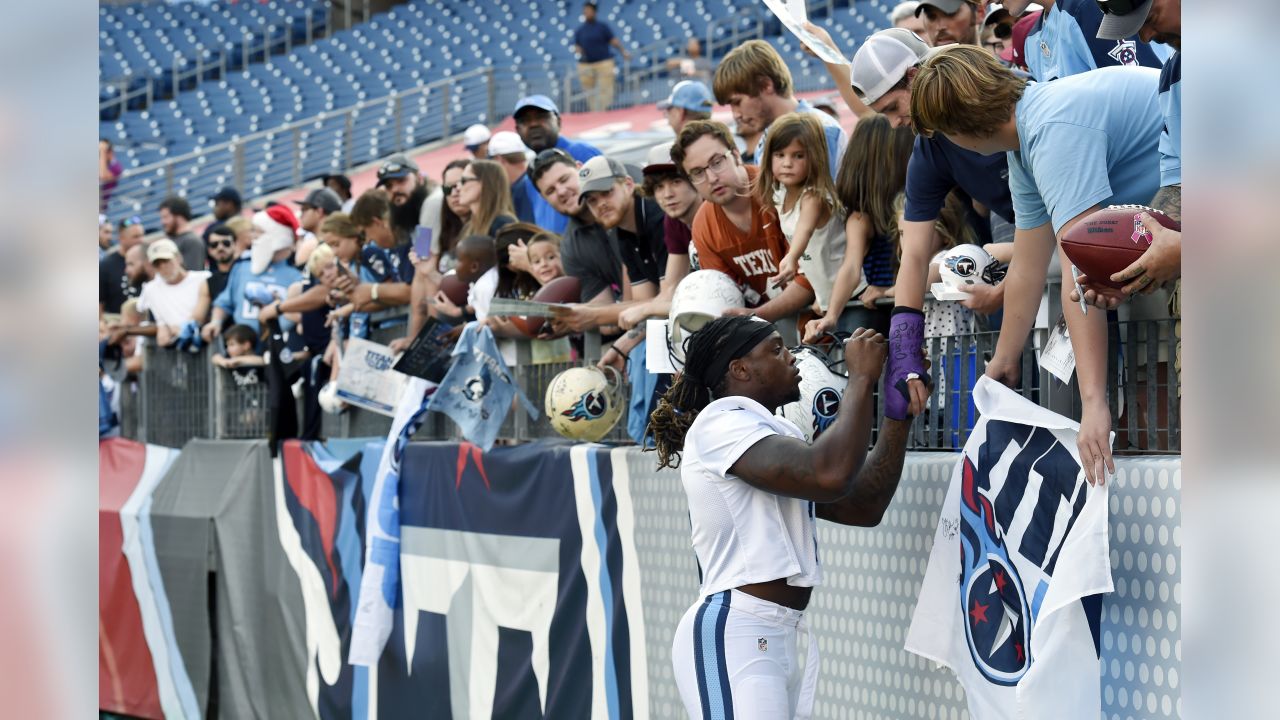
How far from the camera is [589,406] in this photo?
659 centimetres

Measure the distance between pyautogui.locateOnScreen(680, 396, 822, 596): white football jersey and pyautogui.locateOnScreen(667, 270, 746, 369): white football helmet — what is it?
A: 4.61 ft

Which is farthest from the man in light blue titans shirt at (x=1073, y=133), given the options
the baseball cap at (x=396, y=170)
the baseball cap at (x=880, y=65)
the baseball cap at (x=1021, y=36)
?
the baseball cap at (x=396, y=170)

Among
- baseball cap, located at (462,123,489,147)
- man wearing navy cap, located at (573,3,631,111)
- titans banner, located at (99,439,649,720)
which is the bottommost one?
titans banner, located at (99,439,649,720)

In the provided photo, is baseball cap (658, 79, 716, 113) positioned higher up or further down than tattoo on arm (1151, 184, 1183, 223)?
higher up

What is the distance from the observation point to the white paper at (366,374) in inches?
342

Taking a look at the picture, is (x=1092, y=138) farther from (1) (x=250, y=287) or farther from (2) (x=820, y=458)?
(1) (x=250, y=287)

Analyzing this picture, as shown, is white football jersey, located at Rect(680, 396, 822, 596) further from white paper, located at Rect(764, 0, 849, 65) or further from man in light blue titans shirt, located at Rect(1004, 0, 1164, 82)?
man in light blue titans shirt, located at Rect(1004, 0, 1164, 82)

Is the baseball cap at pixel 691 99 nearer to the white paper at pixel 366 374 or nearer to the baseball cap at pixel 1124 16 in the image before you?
the white paper at pixel 366 374

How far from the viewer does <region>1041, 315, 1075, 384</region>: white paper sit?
157 inches

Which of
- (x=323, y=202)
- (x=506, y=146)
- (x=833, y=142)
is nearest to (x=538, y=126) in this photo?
(x=506, y=146)

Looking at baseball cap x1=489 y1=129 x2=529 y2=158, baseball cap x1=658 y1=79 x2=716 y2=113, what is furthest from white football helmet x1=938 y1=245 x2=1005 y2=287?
baseball cap x1=489 y1=129 x2=529 y2=158

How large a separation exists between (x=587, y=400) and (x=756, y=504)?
2644mm
